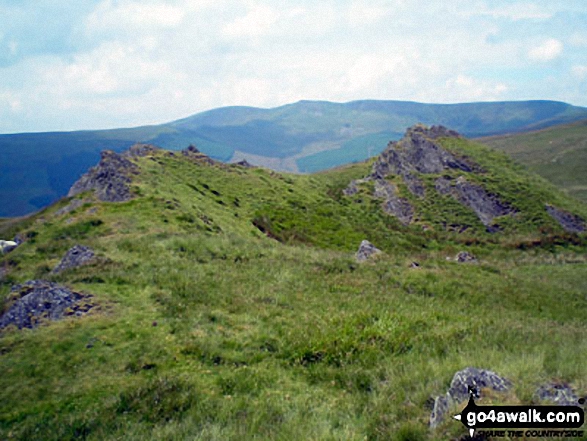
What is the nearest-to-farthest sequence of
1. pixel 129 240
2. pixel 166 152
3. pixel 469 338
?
pixel 469 338 → pixel 129 240 → pixel 166 152

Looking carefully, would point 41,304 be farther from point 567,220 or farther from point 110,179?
point 567,220

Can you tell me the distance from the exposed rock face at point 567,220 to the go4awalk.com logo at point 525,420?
60886mm

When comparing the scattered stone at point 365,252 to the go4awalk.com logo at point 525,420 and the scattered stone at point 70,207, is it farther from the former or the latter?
the scattered stone at point 70,207

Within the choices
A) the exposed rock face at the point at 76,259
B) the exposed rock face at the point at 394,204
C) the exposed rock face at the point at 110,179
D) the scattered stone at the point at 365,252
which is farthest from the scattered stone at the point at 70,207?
the exposed rock face at the point at 394,204

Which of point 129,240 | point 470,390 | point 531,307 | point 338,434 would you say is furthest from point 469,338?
point 129,240

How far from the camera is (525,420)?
5762mm

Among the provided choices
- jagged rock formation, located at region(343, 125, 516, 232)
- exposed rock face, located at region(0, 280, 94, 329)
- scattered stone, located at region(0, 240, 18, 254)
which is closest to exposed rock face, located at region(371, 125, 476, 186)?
jagged rock formation, located at region(343, 125, 516, 232)

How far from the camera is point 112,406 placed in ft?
27.4

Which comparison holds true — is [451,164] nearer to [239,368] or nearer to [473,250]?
[473,250]

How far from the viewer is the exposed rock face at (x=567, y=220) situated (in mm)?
56247

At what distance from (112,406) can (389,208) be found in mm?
60599

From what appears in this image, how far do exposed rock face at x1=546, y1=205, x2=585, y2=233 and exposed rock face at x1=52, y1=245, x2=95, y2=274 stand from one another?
2408 inches

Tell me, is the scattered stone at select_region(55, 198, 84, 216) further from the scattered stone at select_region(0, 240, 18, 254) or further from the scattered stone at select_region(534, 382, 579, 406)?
the scattered stone at select_region(534, 382, 579, 406)

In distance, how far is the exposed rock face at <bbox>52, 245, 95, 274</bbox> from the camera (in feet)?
62.0
